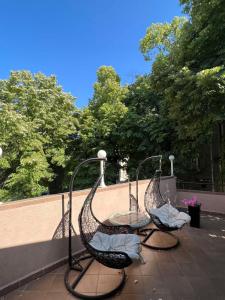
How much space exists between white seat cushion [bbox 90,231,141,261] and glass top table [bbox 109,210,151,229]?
0.36m

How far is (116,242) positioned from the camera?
2855 millimetres

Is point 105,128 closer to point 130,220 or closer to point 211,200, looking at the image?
point 211,200

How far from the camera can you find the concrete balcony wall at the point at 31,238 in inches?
97.7

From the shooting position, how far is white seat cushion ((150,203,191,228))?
3.65m

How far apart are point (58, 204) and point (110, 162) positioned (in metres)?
7.01

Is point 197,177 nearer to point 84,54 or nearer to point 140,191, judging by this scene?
point 140,191

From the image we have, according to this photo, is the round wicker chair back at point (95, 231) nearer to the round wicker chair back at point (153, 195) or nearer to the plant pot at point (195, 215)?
the round wicker chair back at point (153, 195)

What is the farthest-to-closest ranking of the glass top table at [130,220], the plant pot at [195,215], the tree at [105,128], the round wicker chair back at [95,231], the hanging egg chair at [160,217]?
the tree at [105,128] → the plant pot at [195,215] → the hanging egg chair at [160,217] → the glass top table at [130,220] → the round wicker chair back at [95,231]

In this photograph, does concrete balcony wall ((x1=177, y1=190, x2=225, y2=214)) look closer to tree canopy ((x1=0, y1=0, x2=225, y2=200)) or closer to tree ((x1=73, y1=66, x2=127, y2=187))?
tree canopy ((x1=0, y1=0, x2=225, y2=200))

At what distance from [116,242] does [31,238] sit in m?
1.01

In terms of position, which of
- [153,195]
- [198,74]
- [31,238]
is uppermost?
[198,74]

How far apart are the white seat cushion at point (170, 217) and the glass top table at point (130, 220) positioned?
0.78ft

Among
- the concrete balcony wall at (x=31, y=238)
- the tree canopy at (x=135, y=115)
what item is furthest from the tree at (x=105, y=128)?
the concrete balcony wall at (x=31, y=238)

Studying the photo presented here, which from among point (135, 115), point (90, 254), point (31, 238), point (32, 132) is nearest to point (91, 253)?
point (90, 254)
